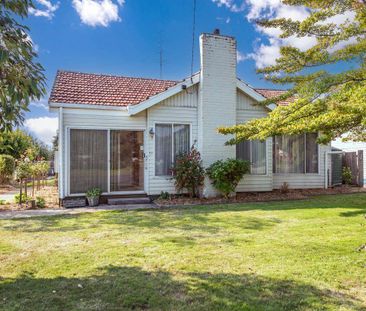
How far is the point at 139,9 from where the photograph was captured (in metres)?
12.9

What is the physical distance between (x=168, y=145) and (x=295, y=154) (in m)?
5.72

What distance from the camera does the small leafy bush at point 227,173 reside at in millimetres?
11078

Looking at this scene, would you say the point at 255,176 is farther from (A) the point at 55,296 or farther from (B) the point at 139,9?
(A) the point at 55,296

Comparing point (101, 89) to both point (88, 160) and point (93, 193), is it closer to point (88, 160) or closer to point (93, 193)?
point (88, 160)

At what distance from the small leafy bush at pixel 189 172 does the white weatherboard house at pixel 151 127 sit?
400mm

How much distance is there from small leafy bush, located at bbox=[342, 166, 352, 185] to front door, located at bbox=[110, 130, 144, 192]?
33.1ft

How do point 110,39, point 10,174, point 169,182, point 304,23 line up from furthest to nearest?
point 10,174
point 110,39
point 169,182
point 304,23

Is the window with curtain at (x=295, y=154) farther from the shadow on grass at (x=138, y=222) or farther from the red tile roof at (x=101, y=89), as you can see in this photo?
the shadow on grass at (x=138, y=222)

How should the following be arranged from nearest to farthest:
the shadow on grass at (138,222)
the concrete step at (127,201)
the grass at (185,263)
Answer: the grass at (185,263) < the shadow on grass at (138,222) < the concrete step at (127,201)

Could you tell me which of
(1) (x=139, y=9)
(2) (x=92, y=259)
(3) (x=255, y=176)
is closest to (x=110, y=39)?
(1) (x=139, y=9)

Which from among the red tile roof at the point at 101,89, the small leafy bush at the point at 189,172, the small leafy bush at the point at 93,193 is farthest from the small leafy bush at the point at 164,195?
the red tile roof at the point at 101,89

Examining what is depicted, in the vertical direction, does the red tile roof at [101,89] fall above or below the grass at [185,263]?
above

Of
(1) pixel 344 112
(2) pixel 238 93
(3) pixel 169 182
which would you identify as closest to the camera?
(1) pixel 344 112

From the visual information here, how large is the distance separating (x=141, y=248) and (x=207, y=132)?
6.96 meters
